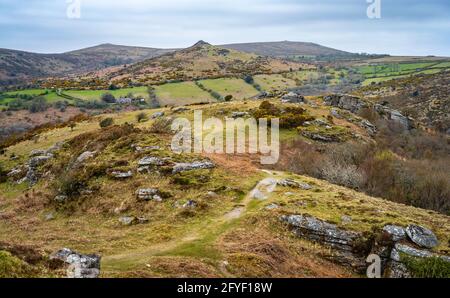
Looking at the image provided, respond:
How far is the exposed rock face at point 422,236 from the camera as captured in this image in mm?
22031

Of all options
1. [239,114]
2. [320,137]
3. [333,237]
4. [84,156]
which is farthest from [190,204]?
[239,114]

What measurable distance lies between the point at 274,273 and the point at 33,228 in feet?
57.5

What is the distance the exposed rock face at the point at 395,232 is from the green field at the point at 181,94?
3328 inches

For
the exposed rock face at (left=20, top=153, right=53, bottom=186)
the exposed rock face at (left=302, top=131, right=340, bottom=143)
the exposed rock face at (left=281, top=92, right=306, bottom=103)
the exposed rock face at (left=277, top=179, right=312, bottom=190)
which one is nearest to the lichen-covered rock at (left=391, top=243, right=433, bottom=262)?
the exposed rock face at (left=277, top=179, right=312, bottom=190)

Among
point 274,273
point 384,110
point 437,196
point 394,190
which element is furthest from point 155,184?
point 384,110

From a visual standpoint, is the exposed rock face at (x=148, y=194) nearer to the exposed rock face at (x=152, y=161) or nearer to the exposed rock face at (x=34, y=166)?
the exposed rock face at (x=152, y=161)

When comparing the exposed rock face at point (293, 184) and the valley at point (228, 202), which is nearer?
the valley at point (228, 202)

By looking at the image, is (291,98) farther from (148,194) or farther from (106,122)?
(148,194)

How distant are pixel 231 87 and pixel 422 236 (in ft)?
348

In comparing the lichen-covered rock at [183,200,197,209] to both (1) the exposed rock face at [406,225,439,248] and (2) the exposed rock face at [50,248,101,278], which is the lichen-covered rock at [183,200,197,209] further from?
(1) the exposed rock face at [406,225,439,248]

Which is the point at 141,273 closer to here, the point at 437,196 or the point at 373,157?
the point at 437,196

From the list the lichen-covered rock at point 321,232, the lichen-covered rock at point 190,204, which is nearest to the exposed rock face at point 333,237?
the lichen-covered rock at point 321,232

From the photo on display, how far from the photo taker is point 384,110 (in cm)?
7050

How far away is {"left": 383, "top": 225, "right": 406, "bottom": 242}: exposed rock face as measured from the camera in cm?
2252
